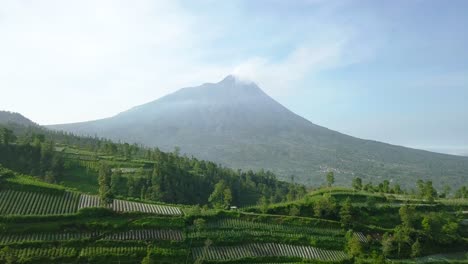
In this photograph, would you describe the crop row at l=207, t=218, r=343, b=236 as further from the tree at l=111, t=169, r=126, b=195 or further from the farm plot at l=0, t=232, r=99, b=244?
the tree at l=111, t=169, r=126, b=195

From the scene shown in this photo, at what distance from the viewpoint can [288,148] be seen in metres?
158

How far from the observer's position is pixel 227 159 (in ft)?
485

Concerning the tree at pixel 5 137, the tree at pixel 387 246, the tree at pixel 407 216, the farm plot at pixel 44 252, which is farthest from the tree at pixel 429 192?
the tree at pixel 5 137

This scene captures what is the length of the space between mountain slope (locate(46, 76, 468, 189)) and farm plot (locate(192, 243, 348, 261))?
300 ft

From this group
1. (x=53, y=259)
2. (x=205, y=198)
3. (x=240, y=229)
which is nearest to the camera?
(x=53, y=259)

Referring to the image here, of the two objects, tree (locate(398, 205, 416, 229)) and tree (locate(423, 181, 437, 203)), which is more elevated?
tree (locate(423, 181, 437, 203))

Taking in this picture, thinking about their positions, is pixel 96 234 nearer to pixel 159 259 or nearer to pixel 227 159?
pixel 159 259

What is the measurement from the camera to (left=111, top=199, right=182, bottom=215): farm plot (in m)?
34.6

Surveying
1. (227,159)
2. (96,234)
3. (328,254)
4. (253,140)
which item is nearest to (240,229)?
(328,254)

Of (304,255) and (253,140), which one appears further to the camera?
(253,140)

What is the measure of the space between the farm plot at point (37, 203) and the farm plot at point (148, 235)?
16.9ft

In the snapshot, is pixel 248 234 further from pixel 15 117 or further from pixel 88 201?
pixel 15 117

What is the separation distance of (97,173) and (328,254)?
36.3 meters

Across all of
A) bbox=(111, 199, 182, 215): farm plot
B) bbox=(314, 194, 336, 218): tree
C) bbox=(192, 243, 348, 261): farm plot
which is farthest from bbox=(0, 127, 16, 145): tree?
bbox=(314, 194, 336, 218): tree
